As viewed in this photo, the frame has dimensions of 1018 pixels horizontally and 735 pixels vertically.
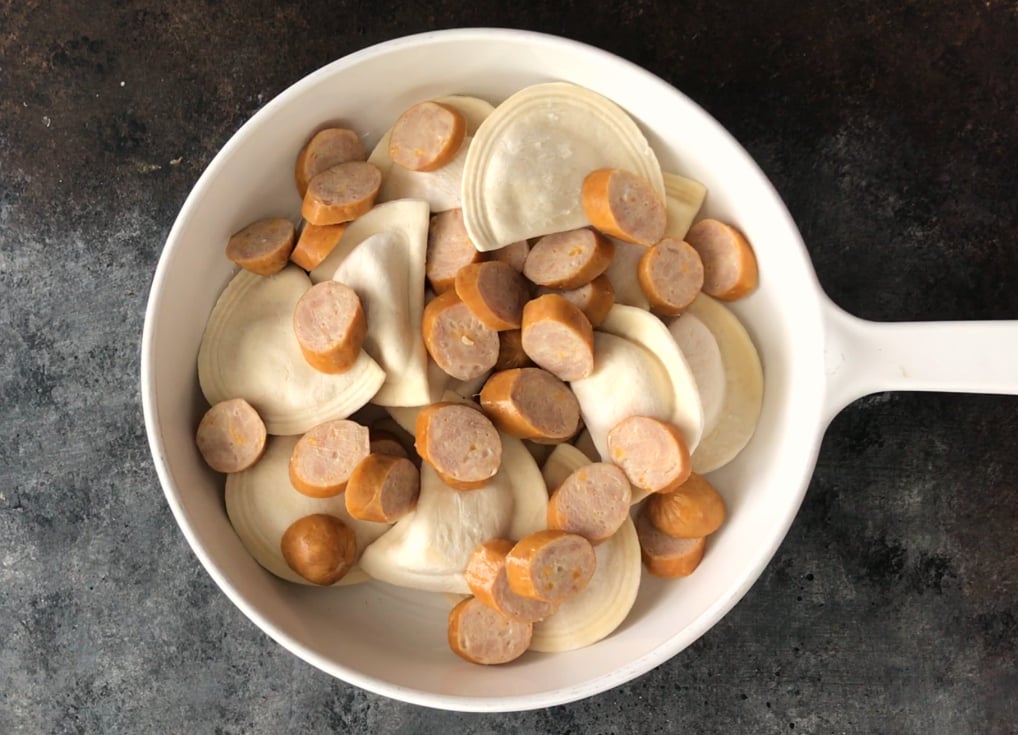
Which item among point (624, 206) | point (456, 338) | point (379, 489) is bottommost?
point (379, 489)

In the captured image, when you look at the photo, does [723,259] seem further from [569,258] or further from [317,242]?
[317,242]

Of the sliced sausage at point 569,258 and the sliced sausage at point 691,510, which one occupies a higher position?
the sliced sausage at point 569,258

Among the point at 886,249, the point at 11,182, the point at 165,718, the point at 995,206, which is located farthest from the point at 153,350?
the point at 995,206

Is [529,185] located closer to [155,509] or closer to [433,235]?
[433,235]

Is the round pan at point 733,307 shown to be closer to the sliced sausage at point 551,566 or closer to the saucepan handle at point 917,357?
the saucepan handle at point 917,357

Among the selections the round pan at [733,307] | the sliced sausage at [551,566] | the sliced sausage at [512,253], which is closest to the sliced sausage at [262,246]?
the round pan at [733,307]

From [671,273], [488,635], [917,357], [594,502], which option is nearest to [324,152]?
[671,273]
